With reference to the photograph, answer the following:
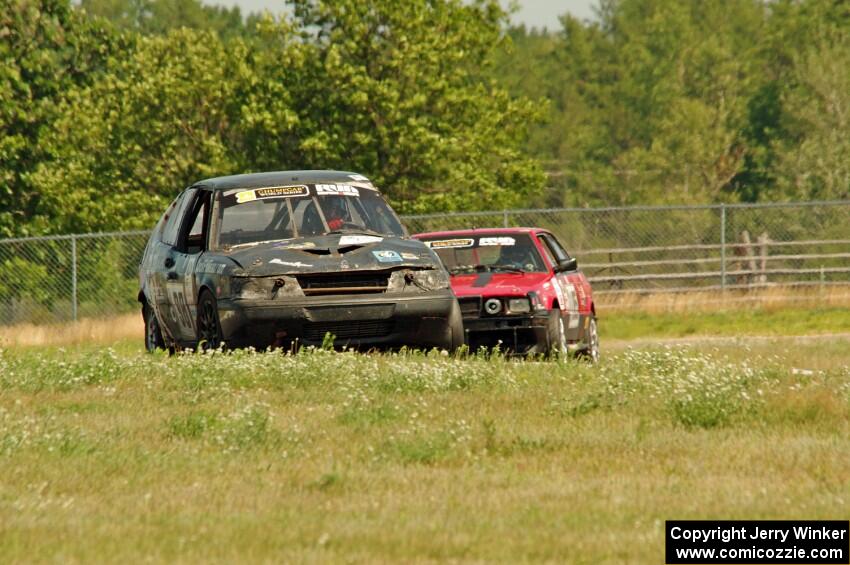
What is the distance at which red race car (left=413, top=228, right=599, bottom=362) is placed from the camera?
15.4m

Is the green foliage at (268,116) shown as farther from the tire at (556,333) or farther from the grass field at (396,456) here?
the grass field at (396,456)

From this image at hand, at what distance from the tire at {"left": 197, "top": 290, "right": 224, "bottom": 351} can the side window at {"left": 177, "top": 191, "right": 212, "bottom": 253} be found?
2.04ft

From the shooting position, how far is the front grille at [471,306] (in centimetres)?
1541

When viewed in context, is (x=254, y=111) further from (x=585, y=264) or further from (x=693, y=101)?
(x=693, y=101)

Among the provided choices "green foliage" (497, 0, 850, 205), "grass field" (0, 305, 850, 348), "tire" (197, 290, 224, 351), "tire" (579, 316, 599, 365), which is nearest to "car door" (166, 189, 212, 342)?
"tire" (197, 290, 224, 351)

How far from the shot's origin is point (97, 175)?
37.6 meters

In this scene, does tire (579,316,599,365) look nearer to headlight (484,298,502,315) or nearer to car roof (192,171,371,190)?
headlight (484,298,502,315)

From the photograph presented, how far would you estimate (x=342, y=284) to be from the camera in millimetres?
12938

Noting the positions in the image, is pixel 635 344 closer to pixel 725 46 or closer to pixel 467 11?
pixel 467 11

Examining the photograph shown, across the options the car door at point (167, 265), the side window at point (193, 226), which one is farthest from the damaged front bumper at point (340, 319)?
the car door at point (167, 265)

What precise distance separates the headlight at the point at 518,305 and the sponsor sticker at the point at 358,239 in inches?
88.6

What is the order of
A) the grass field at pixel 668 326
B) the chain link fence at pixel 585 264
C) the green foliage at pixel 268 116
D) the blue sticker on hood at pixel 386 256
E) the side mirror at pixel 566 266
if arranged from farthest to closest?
the green foliage at pixel 268 116 → the chain link fence at pixel 585 264 → the grass field at pixel 668 326 → the side mirror at pixel 566 266 → the blue sticker on hood at pixel 386 256

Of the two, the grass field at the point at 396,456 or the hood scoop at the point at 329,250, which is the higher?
the hood scoop at the point at 329,250

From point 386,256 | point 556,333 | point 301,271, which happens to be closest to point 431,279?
point 386,256
